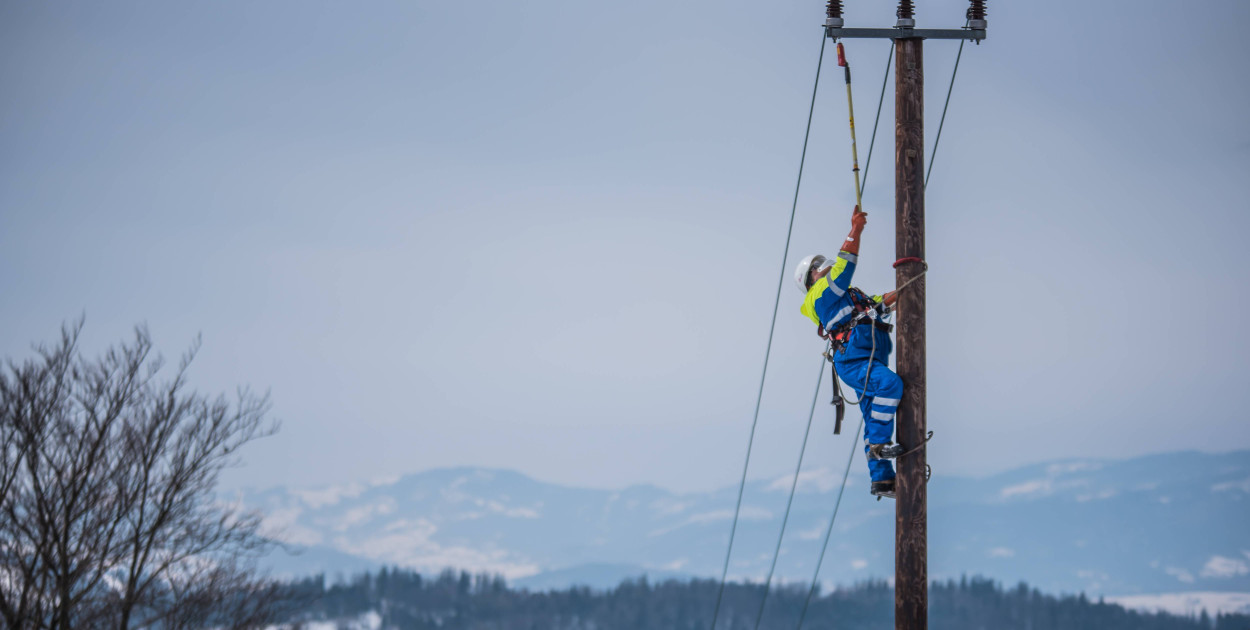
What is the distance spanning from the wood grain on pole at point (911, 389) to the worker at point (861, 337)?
0.47 feet

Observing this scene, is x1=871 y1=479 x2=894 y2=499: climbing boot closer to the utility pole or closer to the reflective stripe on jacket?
the utility pole

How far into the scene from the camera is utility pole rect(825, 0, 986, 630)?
966 cm

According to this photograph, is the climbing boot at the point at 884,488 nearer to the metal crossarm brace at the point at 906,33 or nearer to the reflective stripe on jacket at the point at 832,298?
the reflective stripe on jacket at the point at 832,298

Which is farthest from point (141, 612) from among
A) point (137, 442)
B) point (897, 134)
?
point (897, 134)

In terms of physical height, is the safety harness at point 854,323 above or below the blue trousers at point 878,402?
above

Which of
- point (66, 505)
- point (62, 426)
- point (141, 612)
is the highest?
point (62, 426)

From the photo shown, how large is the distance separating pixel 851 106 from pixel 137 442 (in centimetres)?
1955

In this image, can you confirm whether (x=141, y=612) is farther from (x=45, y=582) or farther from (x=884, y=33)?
(x=884, y=33)

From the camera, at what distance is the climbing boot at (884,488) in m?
10.1

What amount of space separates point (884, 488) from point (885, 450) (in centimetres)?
52

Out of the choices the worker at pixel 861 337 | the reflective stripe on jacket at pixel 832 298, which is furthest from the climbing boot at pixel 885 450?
the reflective stripe on jacket at pixel 832 298

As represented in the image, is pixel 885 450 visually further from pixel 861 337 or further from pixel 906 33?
pixel 906 33

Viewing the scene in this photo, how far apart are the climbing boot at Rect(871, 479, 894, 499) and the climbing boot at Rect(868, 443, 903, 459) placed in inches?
9.9

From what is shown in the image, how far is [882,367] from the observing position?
10062mm
